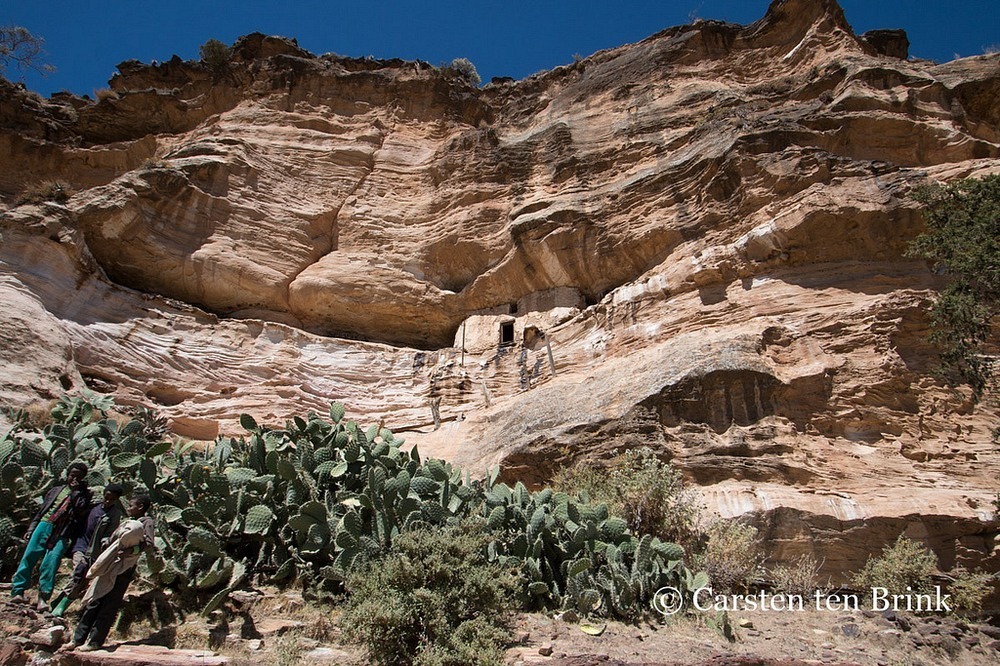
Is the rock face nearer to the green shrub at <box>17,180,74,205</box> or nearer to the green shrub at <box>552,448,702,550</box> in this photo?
the green shrub at <box>17,180,74,205</box>

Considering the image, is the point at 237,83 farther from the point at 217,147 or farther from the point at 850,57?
the point at 850,57

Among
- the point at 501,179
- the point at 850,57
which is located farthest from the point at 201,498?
the point at 850,57

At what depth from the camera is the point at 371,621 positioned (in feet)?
17.1

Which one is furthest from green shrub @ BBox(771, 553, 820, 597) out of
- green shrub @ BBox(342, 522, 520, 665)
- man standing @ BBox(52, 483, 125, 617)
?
man standing @ BBox(52, 483, 125, 617)

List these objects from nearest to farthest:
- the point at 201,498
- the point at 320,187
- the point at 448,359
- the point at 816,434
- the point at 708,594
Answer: the point at 201,498
the point at 708,594
the point at 816,434
the point at 448,359
the point at 320,187

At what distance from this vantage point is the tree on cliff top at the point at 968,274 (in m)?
9.52

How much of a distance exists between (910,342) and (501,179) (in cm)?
1164

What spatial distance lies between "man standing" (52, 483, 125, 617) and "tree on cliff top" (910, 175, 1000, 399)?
1075cm

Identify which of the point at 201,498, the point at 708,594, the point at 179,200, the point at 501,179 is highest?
A: the point at 501,179

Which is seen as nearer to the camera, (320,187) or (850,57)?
(850,57)

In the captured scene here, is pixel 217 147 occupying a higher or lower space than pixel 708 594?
higher

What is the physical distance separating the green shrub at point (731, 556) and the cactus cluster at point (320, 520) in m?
0.92

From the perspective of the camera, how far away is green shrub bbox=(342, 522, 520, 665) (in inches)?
205

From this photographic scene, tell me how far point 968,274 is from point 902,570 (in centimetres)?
451
